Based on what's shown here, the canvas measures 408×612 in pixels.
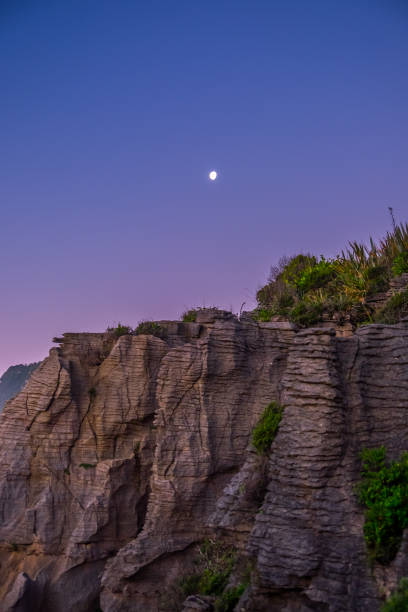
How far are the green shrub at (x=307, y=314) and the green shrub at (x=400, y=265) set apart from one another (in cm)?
346

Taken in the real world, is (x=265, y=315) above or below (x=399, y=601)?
above

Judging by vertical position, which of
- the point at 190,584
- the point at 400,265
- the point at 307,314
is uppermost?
the point at 400,265

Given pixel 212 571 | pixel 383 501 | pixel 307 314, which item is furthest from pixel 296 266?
pixel 383 501

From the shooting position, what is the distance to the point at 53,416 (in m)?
19.2

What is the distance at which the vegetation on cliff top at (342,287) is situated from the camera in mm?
18047

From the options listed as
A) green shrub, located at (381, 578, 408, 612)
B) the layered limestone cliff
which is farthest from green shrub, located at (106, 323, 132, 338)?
green shrub, located at (381, 578, 408, 612)

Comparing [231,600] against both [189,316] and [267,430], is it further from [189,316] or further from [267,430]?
[189,316]

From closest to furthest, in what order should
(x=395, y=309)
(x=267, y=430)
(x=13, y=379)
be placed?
(x=267, y=430), (x=395, y=309), (x=13, y=379)

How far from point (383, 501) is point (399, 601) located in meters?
2.04

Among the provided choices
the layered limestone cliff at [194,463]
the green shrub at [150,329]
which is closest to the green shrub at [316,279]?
the layered limestone cliff at [194,463]

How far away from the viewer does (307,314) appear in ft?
58.4

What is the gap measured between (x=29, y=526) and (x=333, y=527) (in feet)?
43.2

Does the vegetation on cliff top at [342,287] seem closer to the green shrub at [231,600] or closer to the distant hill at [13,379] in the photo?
the green shrub at [231,600]

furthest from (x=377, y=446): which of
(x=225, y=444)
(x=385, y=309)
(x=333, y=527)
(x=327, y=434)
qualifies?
(x=385, y=309)
